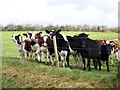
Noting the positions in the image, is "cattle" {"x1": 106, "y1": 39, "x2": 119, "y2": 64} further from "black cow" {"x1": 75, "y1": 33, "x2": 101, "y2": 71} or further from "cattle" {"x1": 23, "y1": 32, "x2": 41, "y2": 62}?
"cattle" {"x1": 23, "y1": 32, "x2": 41, "y2": 62}

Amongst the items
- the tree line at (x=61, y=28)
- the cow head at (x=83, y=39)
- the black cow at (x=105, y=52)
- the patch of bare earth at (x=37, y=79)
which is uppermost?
the tree line at (x=61, y=28)

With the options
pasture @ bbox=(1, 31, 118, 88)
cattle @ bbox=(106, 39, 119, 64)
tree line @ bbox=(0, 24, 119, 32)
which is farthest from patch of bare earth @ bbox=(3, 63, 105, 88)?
cattle @ bbox=(106, 39, 119, 64)

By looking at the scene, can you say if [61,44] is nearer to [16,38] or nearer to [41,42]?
[41,42]

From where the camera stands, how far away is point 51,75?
7508mm

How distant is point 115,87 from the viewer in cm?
693

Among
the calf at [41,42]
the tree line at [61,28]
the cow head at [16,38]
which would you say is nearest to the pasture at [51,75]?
the tree line at [61,28]

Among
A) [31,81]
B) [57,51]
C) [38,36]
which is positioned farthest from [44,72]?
[38,36]

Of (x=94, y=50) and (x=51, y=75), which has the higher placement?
(x=94, y=50)

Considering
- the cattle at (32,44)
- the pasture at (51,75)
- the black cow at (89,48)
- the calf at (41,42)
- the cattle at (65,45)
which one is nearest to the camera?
the pasture at (51,75)

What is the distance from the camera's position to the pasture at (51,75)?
23.4 ft

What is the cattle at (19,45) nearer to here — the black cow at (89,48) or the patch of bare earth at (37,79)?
the patch of bare earth at (37,79)

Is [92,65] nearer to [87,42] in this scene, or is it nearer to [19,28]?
[87,42]

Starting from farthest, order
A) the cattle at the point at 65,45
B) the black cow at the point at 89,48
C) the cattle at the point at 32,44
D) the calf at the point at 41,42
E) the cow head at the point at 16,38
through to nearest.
A: the cattle at the point at 32,44 < the cow head at the point at 16,38 < the calf at the point at 41,42 < the cattle at the point at 65,45 < the black cow at the point at 89,48

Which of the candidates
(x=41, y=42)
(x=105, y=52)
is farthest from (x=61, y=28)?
(x=105, y=52)
